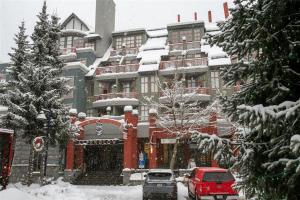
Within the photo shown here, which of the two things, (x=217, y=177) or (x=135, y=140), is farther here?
(x=135, y=140)

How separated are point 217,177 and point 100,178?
15.6m

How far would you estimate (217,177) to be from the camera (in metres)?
16.0

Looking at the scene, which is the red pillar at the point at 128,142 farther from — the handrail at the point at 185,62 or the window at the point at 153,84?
the handrail at the point at 185,62

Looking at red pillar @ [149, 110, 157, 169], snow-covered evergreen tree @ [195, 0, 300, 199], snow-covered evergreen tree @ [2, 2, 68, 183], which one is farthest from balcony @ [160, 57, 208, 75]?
snow-covered evergreen tree @ [195, 0, 300, 199]

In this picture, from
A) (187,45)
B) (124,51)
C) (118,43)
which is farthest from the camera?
(118,43)

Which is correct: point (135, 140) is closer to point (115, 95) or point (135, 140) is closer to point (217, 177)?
point (115, 95)

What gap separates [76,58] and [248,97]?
36.4 meters

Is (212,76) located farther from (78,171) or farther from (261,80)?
(261,80)

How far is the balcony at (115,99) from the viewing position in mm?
37219

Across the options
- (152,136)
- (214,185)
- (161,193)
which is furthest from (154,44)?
(214,185)

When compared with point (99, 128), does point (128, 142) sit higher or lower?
lower

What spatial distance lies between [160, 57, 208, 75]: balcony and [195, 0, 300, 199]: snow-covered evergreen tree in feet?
97.4

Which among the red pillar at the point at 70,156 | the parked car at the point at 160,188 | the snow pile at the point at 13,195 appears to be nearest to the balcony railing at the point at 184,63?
the red pillar at the point at 70,156

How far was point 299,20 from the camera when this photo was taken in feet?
21.2
